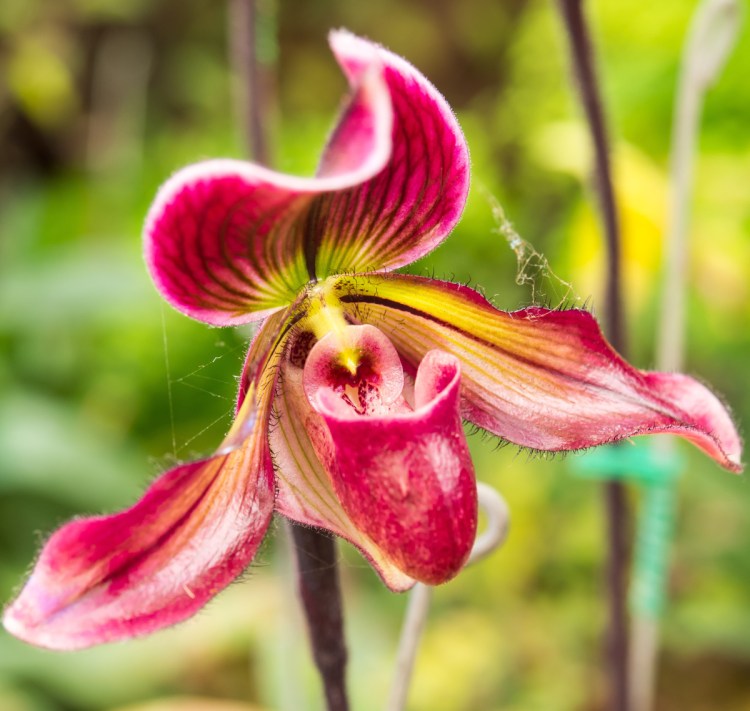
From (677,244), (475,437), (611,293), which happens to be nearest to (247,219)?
(611,293)

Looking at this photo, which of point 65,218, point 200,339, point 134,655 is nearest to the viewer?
point 134,655

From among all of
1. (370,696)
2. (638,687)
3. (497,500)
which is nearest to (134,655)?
(370,696)

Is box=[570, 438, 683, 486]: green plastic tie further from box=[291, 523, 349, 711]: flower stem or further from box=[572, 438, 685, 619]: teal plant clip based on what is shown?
box=[291, 523, 349, 711]: flower stem

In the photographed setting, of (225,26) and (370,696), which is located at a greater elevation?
(225,26)

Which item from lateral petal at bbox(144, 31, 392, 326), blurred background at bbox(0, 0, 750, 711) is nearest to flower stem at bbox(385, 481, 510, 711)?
lateral petal at bbox(144, 31, 392, 326)

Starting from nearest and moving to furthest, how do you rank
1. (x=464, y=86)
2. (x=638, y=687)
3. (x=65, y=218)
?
(x=638, y=687) → (x=65, y=218) → (x=464, y=86)

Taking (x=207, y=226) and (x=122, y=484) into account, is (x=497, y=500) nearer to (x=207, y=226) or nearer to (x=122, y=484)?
(x=207, y=226)

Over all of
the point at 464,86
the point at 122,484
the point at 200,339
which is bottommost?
the point at 122,484
